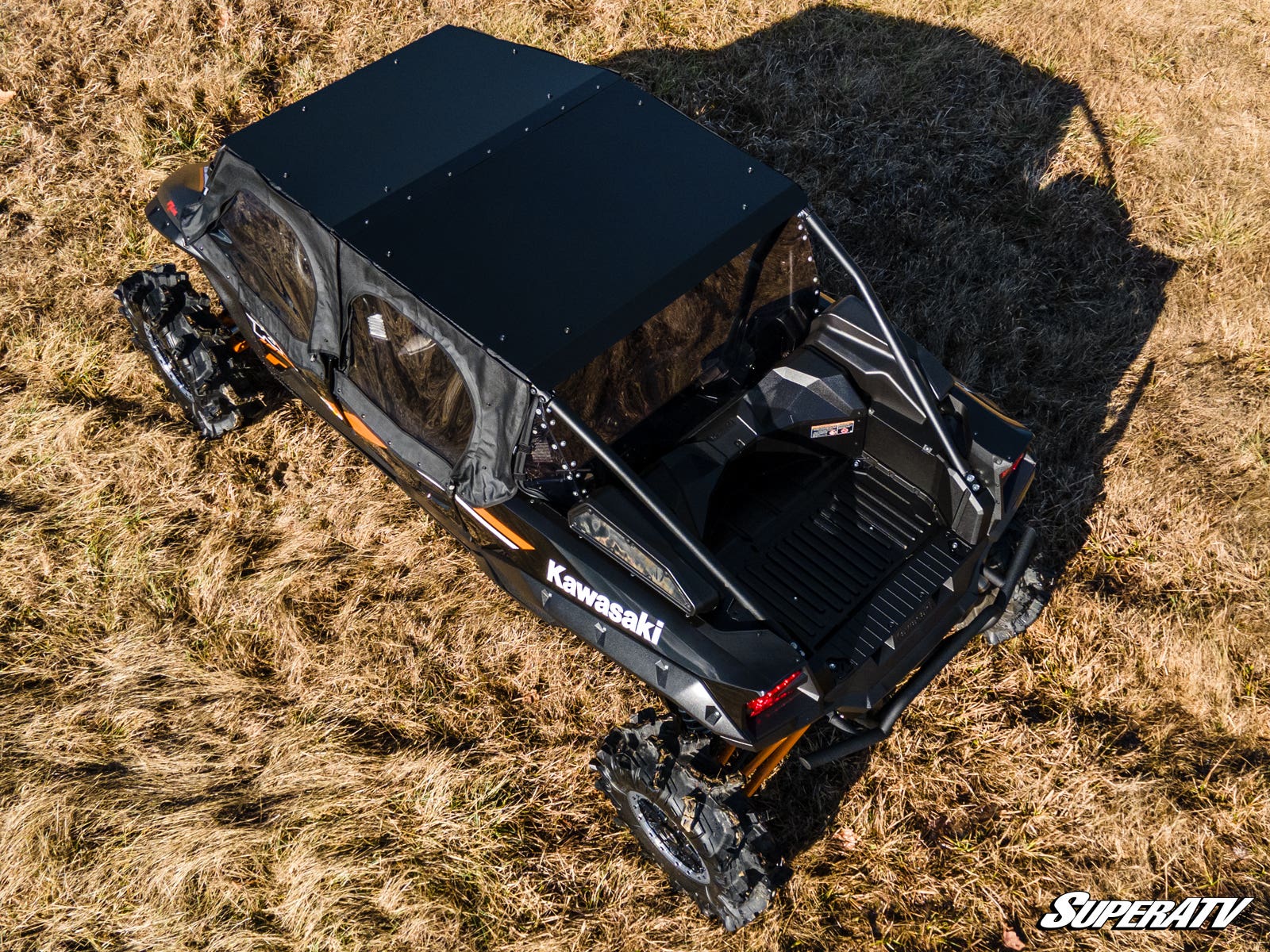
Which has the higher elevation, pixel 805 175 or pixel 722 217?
pixel 722 217

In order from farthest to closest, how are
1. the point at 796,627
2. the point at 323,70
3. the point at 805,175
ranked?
1. the point at 323,70
2. the point at 805,175
3. the point at 796,627

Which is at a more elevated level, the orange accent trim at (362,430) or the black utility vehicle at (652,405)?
the black utility vehicle at (652,405)

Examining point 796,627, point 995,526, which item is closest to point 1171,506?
point 995,526

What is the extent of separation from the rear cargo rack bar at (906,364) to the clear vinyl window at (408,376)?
66.3 inches

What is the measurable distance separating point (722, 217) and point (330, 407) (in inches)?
84.8

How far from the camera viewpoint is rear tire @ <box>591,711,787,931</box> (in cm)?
384

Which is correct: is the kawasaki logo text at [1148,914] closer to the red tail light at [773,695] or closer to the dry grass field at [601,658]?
the dry grass field at [601,658]

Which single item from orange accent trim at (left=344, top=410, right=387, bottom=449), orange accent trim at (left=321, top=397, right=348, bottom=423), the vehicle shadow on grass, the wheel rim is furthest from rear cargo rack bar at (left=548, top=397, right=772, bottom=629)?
the vehicle shadow on grass

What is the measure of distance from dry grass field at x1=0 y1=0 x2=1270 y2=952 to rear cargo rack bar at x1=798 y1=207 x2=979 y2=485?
1.31 meters

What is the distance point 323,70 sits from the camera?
807 centimetres

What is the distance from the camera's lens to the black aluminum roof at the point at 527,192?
4055 mm

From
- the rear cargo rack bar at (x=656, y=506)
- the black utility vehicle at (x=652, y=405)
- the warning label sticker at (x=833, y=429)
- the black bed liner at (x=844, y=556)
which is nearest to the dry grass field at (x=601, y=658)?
the black utility vehicle at (x=652, y=405)

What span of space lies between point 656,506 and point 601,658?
1595 mm

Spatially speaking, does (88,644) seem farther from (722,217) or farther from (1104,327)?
(1104,327)
